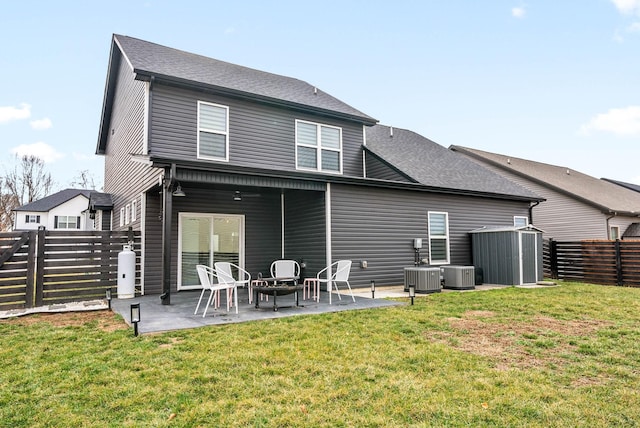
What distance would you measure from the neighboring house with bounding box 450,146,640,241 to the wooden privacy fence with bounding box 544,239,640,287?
4.90 m

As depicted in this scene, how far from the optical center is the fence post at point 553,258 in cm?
1220

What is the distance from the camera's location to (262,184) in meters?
7.69

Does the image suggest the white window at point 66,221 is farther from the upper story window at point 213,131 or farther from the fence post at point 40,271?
the fence post at point 40,271

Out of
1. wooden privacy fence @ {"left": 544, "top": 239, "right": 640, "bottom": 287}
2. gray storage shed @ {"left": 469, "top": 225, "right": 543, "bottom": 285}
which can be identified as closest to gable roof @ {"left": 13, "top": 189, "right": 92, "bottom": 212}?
gray storage shed @ {"left": 469, "top": 225, "right": 543, "bottom": 285}

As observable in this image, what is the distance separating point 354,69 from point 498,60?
→ 6.17 meters

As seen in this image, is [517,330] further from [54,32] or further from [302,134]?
[54,32]

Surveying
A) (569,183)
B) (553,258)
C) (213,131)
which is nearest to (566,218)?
(569,183)

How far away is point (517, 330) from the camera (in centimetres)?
489

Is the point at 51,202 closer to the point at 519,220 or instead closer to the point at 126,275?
the point at 126,275

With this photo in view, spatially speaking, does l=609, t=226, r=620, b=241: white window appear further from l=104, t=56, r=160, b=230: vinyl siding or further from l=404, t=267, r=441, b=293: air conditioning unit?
l=104, t=56, r=160, b=230: vinyl siding

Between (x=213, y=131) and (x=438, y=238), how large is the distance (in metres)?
6.85

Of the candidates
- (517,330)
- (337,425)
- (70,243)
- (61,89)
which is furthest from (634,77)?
(61,89)

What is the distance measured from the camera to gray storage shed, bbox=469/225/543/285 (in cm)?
988

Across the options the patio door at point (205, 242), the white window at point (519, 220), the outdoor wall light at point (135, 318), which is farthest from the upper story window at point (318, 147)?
the outdoor wall light at point (135, 318)
